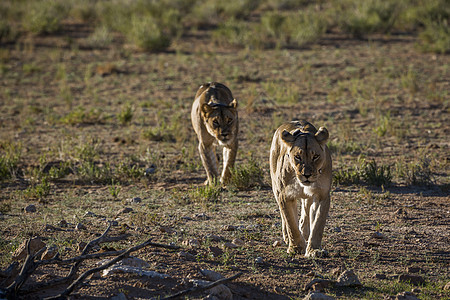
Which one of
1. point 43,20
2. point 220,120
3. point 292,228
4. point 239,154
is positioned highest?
point 43,20

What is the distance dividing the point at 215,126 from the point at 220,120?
14cm

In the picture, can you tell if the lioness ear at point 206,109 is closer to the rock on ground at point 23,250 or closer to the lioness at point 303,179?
the lioness at point 303,179

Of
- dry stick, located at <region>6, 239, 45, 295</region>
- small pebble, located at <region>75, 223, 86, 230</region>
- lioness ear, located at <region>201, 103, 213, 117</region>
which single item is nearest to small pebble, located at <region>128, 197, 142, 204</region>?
small pebble, located at <region>75, 223, 86, 230</region>

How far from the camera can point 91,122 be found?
15578 mm

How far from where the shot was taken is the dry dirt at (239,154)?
263 inches

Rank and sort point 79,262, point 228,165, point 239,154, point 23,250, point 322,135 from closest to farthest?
1. point 79,262
2. point 322,135
3. point 23,250
4. point 228,165
5. point 239,154

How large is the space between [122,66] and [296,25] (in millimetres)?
6936

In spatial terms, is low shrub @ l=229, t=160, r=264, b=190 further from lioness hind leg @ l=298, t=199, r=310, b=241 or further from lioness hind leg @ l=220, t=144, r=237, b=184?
lioness hind leg @ l=298, t=199, r=310, b=241

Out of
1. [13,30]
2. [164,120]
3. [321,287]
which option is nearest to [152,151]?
[164,120]

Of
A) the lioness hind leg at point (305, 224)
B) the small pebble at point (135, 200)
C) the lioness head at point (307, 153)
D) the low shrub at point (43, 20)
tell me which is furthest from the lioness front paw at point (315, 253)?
the low shrub at point (43, 20)

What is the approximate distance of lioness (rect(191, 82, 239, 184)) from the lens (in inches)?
408

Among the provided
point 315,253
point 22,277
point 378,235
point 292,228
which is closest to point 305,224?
point 292,228

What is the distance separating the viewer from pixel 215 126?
409 inches

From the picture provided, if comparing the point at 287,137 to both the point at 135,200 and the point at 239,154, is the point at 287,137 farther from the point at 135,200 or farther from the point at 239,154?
the point at 239,154
